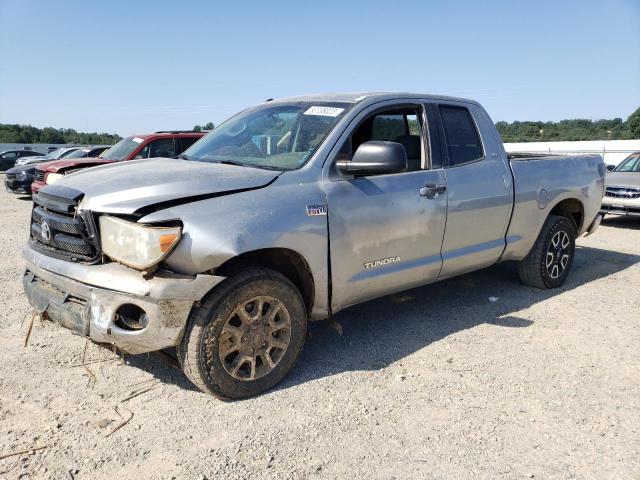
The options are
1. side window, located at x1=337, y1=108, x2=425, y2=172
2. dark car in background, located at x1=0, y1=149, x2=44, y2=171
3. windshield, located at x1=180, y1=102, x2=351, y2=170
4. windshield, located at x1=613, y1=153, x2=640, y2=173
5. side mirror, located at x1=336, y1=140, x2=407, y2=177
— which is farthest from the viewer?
dark car in background, located at x1=0, y1=149, x2=44, y2=171

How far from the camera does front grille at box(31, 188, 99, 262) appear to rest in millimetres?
3086

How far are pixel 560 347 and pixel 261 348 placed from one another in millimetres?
2378

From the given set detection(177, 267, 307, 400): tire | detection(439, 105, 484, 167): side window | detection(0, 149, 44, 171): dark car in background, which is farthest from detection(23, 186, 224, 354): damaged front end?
detection(0, 149, 44, 171): dark car in background

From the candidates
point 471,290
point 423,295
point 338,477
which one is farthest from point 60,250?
point 471,290

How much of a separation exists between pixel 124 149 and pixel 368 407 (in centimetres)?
938

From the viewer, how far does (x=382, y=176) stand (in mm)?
3842

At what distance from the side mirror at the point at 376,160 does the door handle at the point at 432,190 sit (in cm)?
52

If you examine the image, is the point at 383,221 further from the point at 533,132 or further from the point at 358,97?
the point at 533,132

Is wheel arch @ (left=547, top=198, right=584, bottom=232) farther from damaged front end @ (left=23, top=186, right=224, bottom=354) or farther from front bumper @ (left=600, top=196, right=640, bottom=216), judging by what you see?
front bumper @ (left=600, top=196, right=640, bottom=216)

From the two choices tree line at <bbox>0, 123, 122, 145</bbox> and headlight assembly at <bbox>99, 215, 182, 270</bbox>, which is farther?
tree line at <bbox>0, 123, 122, 145</bbox>

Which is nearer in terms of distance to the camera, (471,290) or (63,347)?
(63,347)

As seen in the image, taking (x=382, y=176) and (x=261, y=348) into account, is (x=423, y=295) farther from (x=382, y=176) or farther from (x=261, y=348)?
(x=261, y=348)

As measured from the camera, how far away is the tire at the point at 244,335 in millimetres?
3033

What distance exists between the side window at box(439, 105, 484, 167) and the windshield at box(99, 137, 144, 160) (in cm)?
764
